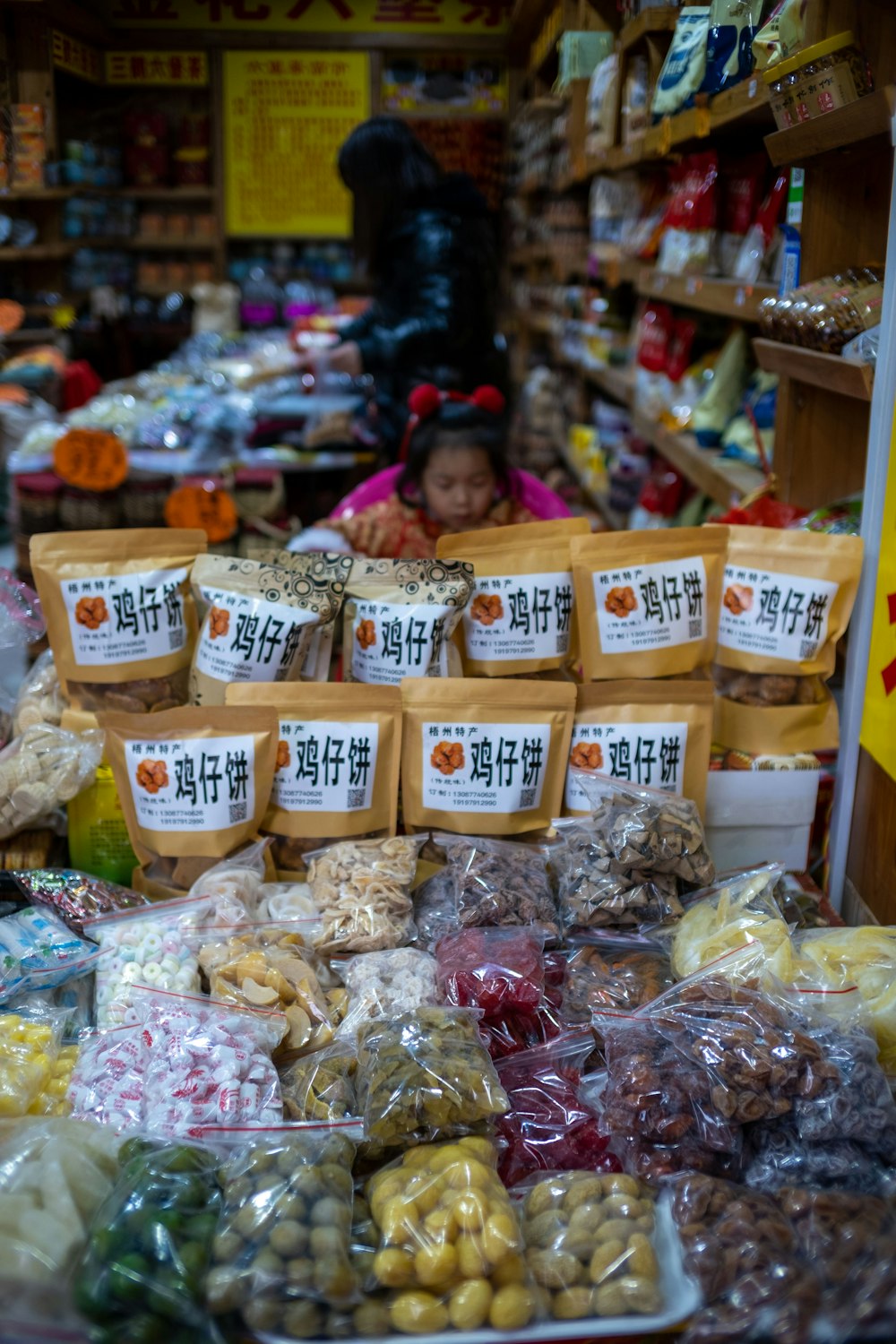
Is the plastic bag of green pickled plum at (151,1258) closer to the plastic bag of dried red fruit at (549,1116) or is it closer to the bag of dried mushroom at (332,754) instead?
the plastic bag of dried red fruit at (549,1116)

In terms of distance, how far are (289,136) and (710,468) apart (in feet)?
13.7

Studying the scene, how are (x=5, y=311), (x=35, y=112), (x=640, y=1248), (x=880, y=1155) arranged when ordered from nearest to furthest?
(x=640, y=1248)
(x=880, y=1155)
(x=35, y=112)
(x=5, y=311)

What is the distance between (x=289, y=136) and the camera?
5.69 meters

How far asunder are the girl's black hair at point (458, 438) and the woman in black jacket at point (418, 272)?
1176mm

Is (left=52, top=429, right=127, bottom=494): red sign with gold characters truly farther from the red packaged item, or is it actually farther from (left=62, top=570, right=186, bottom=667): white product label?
the red packaged item

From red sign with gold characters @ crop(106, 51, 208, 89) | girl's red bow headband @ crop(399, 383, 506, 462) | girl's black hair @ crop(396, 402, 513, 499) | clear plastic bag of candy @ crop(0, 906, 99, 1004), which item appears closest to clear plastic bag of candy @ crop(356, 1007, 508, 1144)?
clear plastic bag of candy @ crop(0, 906, 99, 1004)

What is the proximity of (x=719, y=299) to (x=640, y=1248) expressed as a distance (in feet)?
6.47

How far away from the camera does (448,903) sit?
1436 millimetres

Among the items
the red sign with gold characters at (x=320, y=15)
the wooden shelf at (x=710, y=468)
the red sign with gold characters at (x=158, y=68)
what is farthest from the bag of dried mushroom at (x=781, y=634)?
the red sign with gold characters at (x=158, y=68)

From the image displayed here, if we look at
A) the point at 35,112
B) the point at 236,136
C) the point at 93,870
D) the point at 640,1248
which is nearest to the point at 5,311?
the point at 35,112

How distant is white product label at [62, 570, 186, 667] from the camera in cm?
165

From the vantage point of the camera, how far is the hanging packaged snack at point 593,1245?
916mm

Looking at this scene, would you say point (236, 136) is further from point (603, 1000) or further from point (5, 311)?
point (603, 1000)

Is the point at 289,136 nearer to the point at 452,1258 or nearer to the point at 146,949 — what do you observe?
the point at 146,949
